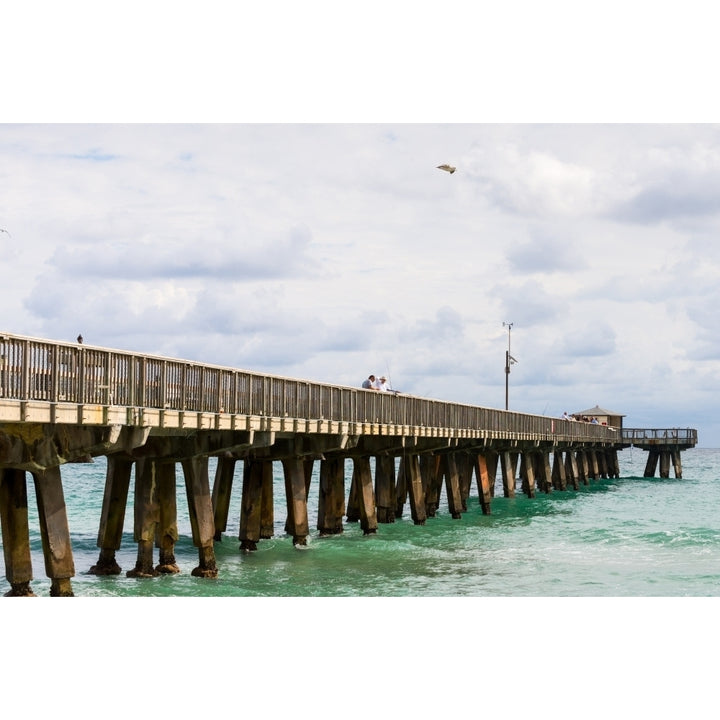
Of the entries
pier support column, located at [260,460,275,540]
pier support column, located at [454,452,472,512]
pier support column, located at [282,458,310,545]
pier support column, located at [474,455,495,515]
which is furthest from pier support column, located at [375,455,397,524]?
pier support column, located at [282,458,310,545]

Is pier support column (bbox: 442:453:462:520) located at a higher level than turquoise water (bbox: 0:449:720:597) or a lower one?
higher

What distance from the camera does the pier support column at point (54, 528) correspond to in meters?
20.0

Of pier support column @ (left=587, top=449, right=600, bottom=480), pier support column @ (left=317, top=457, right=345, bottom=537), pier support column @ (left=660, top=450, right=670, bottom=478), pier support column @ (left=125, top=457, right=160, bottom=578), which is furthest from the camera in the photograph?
pier support column @ (left=660, top=450, right=670, bottom=478)

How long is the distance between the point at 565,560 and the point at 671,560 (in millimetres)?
3115

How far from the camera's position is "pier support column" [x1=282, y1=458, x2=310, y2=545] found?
30.4 metres

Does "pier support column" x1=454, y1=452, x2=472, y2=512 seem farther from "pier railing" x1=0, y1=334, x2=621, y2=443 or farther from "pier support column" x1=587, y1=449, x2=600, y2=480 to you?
"pier support column" x1=587, y1=449, x2=600, y2=480

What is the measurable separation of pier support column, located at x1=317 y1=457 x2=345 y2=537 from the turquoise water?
68cm

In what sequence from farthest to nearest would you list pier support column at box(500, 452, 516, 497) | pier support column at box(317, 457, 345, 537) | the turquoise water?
pier support column at box(500, 452, 516, 497), pier support column at box(317, 457, 345, 537), the turquoise water

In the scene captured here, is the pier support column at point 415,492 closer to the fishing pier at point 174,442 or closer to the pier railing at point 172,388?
the fishing pier at point 174,442

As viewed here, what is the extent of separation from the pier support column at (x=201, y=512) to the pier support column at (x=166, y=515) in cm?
55
